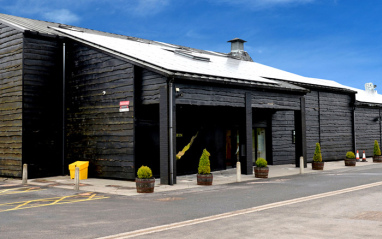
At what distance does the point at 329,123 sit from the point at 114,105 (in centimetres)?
1754

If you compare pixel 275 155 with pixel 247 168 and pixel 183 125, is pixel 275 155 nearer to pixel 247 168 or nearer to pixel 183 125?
pixel 247 168

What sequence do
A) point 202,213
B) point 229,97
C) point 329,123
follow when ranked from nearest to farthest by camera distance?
Result: point 202,213 → point 229,97 → point 329,123

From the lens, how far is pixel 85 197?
12844 millimetres

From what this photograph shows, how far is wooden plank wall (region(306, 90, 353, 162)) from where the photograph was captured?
27406mm

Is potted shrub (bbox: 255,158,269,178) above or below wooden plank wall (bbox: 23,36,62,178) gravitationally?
below

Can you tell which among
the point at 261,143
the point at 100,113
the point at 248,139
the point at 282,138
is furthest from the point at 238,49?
the point at 100,113

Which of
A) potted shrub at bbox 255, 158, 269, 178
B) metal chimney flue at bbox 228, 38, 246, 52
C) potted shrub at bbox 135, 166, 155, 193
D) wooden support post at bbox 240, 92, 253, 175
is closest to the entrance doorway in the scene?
wooden support post at bbox 240, 92, 253, 175

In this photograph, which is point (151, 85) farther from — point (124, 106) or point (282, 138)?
point (282, 138)

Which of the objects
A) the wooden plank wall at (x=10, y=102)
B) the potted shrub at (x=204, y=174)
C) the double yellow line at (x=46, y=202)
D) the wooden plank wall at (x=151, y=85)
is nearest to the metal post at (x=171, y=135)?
the wooden plank wall at (x=151, y=85)

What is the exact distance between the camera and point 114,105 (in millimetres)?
17969

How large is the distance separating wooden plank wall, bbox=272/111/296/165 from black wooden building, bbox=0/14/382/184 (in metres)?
3.02

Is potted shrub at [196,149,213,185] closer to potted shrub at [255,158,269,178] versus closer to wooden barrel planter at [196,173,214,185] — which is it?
wooden barrel planter at [196,173,214,185]

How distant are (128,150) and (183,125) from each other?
3.81 m

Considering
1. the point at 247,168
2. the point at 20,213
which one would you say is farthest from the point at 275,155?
the point at 20,213
